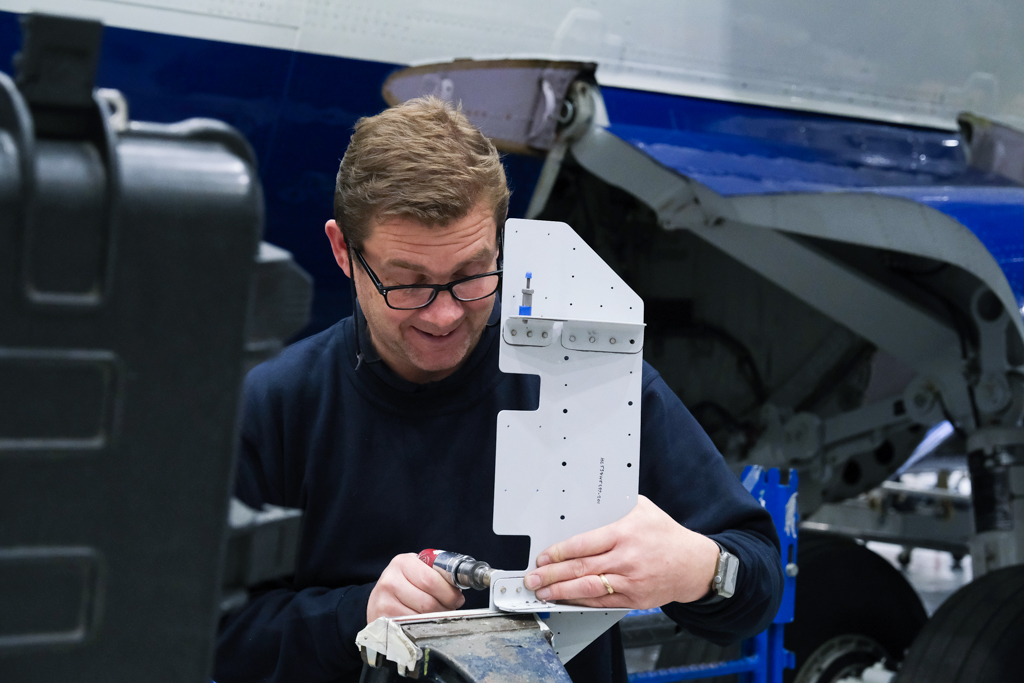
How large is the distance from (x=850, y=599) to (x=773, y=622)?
0.90 metres

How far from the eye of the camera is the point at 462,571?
3.83 ft

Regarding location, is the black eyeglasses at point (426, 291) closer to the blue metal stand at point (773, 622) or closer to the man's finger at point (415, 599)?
the man's finger at point (415, 599)

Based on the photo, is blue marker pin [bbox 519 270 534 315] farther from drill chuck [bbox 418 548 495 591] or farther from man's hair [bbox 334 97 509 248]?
drill chuck [bbox 418 548 495 591]

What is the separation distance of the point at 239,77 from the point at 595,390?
1.97 meters

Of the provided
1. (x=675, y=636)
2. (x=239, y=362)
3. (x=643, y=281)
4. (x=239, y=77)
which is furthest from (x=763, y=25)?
(x=239, y=362)

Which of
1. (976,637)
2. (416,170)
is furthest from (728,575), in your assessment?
(976,637)

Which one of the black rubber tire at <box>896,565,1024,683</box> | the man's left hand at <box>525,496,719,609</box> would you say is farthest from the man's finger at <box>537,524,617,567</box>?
the black rubber tire at <box>896,565,1024,683</box>

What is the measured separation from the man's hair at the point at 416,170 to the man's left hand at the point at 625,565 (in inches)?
18.0

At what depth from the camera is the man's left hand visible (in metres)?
1.19

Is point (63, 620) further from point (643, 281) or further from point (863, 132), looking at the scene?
point (863, 132)

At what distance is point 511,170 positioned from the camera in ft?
11.3

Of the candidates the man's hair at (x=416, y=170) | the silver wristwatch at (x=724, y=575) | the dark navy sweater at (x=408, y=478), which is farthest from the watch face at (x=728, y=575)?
the man's hair at (x=416, y=170)

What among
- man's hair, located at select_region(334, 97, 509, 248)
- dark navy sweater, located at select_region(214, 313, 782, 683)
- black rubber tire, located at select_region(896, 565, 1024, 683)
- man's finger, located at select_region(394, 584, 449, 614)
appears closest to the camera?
man's finger, located at select_region(394, 584, 449, 614)

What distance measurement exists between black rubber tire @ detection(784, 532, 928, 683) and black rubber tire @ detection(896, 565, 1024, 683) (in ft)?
1.59
